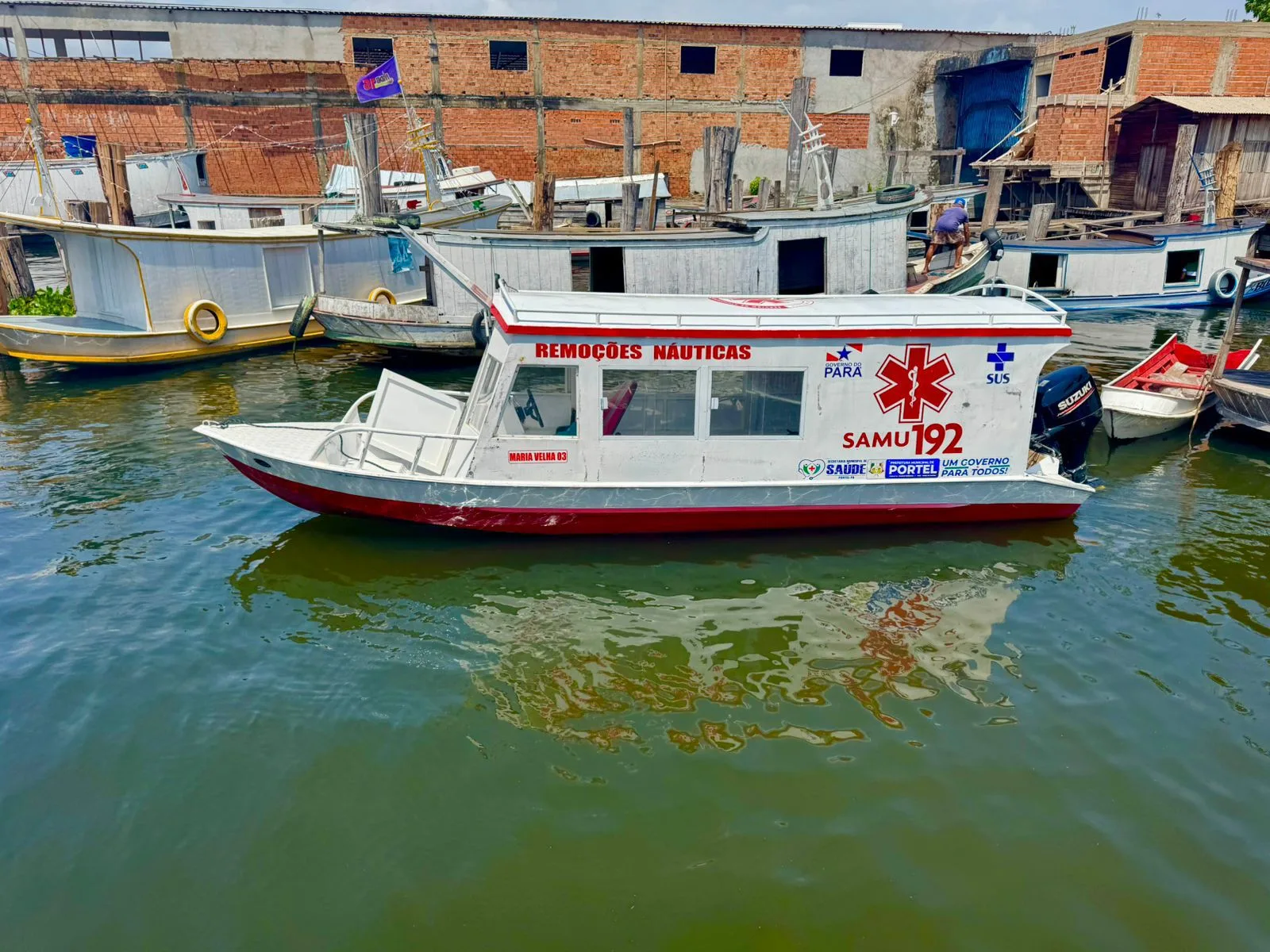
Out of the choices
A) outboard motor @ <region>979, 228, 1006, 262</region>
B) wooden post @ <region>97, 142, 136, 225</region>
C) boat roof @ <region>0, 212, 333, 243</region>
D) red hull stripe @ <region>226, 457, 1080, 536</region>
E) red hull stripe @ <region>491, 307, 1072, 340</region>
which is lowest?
red hull stripe @ <region>226, 457, 1080, 536</region>

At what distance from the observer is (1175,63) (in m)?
29.9

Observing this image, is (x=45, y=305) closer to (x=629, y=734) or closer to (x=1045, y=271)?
(x=629, y=734)

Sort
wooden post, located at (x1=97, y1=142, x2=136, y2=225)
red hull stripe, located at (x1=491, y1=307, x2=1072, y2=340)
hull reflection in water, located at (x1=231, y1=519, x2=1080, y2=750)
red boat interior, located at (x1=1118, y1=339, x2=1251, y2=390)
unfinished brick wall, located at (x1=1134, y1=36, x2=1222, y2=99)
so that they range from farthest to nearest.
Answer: unfinished brick wall, located at (x1=1134, y1=36, x2=1222, y2=99), wooden post, located at (x1=97, y1=142, x2=136, y2=225), red boat interior, located at (x1=1118, y1=339, x2=1251, y2=390), red hull stripe, located at (x1=491, y1=307, x2=1072, y2=340), hull reflection in water, located at (x1=231, y1=519, x2=1080, y2=750)

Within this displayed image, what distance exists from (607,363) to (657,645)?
9.81 ft

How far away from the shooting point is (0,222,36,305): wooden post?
795 inches

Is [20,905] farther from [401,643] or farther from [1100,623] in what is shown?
[1100,623]

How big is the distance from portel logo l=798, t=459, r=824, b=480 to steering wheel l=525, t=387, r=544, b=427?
292cm

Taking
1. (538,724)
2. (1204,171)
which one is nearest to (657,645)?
(538,724)

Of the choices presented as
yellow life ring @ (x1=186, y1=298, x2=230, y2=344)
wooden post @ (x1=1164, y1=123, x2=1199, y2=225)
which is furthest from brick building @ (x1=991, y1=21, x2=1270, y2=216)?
yellow life ring @ (x1=186, y1=298, x2=230, y2=344)

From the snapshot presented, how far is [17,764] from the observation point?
6.78 metres

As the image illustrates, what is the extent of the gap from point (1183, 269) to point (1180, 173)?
4.52 metres

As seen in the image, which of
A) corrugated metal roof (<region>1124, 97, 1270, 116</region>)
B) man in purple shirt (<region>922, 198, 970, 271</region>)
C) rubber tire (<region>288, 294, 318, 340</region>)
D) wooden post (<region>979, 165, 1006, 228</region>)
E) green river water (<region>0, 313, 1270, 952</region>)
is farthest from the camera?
corrugated metal roof (<region>1124, 97, 1270, 116</region>)

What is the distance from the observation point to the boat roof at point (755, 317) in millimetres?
9328

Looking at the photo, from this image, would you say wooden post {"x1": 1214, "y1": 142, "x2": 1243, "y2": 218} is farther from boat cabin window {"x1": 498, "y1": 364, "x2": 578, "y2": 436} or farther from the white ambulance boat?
boat cabin window {"x1": 498, "y1": 364, "x2": 578, "y2": 436}
